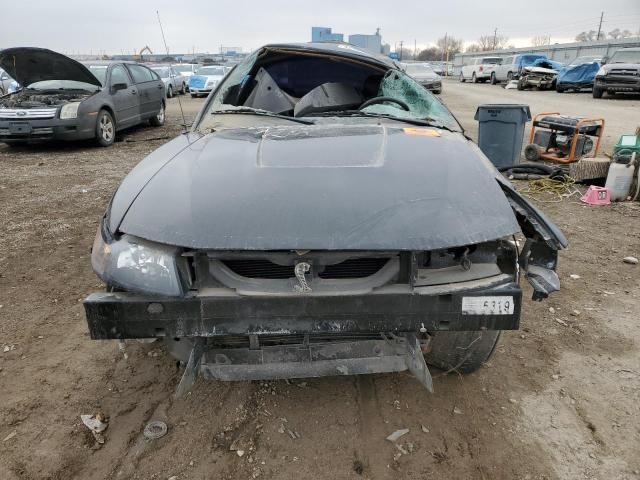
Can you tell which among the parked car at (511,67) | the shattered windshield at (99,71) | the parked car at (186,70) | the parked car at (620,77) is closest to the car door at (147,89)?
the shattered windshield at (99,71)

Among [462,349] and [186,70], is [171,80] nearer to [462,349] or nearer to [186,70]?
[186,70]

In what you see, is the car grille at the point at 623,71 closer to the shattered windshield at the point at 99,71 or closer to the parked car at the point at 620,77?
the parked car at the point at 620,77

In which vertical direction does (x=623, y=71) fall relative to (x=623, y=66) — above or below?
below

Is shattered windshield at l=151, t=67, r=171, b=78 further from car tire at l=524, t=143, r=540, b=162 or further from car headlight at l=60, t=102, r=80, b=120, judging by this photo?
car tire at l=524, t=143, r=540, b=162

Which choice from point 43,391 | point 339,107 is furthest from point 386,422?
point 339,107

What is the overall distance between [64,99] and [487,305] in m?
8.91

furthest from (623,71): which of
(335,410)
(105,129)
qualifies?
(335,410)

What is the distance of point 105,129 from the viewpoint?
9.04 meters

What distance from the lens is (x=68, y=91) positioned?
8.81 meters

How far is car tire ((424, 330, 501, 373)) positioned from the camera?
2336 millimetres

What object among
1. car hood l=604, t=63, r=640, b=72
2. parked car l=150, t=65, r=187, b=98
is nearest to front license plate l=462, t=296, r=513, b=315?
car hood l=604, t=63, r=640, b=72

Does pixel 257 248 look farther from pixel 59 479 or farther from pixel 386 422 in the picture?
pixel 59 479

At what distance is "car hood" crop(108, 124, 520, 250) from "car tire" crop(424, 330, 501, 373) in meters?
0.68

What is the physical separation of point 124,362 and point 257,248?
4.81ft
